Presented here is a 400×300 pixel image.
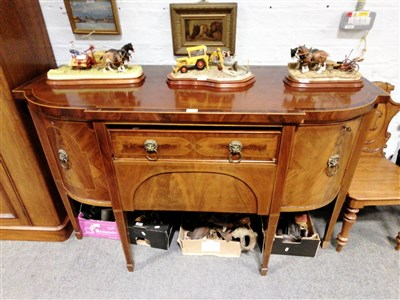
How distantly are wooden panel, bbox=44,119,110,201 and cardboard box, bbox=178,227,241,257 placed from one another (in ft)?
1.69

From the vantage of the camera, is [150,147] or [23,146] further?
[23,146]

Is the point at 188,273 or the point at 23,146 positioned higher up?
the point at 23,146

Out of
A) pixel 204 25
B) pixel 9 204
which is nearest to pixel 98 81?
pixel 204 25

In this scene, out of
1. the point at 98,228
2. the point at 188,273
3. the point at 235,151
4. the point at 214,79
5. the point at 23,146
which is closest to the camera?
the point at 235,151

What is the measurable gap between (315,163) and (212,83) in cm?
52

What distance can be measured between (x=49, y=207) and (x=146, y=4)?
3.90 feet

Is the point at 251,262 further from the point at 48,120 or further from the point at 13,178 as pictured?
the point at 13,178

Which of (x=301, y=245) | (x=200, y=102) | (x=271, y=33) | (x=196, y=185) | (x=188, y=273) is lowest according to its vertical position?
(x=188, y=273)

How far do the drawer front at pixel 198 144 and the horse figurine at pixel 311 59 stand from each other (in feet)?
1.31

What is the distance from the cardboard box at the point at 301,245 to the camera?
1382 mm

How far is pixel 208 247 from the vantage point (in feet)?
4.70

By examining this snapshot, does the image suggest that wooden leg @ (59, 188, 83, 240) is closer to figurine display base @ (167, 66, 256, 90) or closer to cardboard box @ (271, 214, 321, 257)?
figurine display base @ (167, 66, 256, 90)

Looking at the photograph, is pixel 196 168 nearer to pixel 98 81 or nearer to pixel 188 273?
pixel 98 81

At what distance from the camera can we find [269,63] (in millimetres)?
1410
